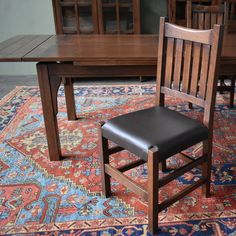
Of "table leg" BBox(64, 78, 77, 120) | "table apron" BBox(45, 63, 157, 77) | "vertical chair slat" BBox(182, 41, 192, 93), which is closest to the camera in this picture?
"vertical chair slat" BBox(182, 41, 192, 93)

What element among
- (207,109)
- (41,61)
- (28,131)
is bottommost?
(28,131)

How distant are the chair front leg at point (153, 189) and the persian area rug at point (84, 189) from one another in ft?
0.20

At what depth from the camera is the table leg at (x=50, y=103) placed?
1891 mm

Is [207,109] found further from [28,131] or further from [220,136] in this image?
[28,131]

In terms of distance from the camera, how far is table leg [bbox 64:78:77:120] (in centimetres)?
249

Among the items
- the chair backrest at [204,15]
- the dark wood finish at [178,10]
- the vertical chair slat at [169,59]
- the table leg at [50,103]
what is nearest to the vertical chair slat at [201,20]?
the chair backrest at [204,15]

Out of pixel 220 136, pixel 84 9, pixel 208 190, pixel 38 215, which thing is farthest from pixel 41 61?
pixel 84 9

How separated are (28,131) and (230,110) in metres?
1.73

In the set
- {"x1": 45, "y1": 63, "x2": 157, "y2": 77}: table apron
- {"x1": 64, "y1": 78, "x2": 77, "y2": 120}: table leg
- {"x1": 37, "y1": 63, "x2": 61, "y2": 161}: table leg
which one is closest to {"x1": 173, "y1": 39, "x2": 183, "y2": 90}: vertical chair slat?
{"x1": 45, "y1": 63, "x2": 157, "y2": 77}: table apron

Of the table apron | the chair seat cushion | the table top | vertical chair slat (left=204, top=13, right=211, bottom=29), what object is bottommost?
the chair seat cushion

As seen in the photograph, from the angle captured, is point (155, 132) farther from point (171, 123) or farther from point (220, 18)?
point (220, 18)

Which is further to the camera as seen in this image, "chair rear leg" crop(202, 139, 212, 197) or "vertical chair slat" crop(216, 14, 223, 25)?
"vertical chair slat" crop(216, 14, 223, 25)

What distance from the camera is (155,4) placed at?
3758 mm

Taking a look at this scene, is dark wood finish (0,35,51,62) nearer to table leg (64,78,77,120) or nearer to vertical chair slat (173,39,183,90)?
table leg (64,78,77,120)
